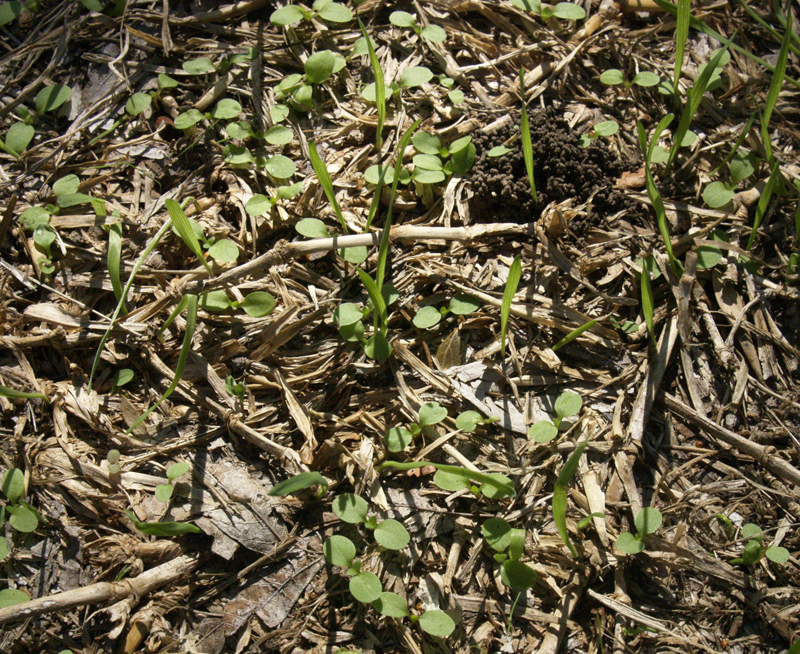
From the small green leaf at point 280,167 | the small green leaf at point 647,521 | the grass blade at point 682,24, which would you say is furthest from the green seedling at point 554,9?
the small green leaf at point 647,521

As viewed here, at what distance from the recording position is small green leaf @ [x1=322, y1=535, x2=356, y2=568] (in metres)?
1.42

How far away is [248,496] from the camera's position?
1549 mm

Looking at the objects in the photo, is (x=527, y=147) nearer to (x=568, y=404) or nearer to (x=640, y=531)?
(x=568, y=404)

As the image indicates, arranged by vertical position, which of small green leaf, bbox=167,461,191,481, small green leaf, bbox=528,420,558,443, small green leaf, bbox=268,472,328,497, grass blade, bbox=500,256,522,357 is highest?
grass blade, bbox=500,256,522,357

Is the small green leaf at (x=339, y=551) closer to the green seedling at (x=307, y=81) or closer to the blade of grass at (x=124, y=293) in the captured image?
the blade of grass at (x=124, y=293)

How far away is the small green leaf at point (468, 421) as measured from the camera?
1581mm

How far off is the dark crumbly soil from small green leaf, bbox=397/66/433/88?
291 mm

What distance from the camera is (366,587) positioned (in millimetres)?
1391

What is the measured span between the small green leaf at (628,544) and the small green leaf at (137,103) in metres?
2.08

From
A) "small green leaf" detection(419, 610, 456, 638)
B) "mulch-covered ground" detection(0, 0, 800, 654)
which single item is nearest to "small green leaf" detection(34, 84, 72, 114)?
"mulch-covered ground" detection(0, 0, 800, 654)

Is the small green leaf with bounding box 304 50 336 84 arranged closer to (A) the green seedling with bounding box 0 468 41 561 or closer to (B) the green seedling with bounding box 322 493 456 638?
(B) the green seedling with bounding box 322 493 456 638

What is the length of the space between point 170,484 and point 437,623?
795 millimetres

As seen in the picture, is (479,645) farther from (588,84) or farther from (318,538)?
(588,84)

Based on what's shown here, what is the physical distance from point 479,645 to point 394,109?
1714 mm
